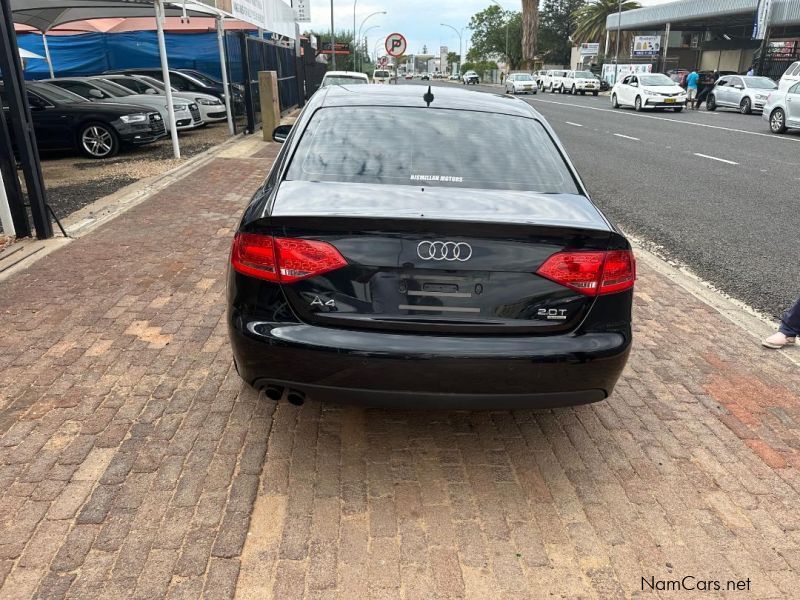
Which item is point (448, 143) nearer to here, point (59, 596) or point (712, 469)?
point (712, 469)

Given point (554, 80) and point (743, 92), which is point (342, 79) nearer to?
point (743, 92)

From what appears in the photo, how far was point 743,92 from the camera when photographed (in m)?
25.9

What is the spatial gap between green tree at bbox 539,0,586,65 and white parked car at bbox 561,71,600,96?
4677 centimetres

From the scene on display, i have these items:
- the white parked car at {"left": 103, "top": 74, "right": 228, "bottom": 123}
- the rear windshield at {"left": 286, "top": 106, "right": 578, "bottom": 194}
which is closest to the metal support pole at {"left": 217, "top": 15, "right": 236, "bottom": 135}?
the white parked car at {"left": 103, "top": 74, "right": 228, "bottom": 123}

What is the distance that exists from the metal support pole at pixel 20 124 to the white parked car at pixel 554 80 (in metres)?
46.5

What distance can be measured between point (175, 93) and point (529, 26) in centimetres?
4705

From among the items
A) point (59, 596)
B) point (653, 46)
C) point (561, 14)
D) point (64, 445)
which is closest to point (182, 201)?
point (64, 445)

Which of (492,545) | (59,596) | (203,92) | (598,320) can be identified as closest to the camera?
(59,596)

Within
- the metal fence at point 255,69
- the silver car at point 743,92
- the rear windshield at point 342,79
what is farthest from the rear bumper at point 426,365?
the silver car at point 743,92

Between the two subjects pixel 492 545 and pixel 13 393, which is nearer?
pixel 492 545

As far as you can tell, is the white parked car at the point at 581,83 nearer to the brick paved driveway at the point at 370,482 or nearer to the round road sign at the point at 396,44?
the round road sign at the point at 396,44

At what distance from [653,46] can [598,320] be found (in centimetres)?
5991

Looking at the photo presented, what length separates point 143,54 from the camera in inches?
Answer: 1025

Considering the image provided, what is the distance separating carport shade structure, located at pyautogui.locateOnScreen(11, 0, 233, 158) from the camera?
→ 11.4m
